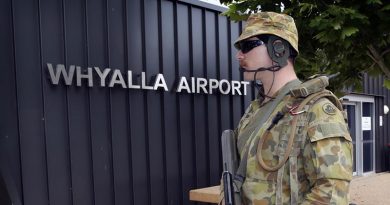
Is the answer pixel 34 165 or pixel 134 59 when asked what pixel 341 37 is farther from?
pixel 34 165

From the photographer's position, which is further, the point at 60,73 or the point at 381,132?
the point at 381,132

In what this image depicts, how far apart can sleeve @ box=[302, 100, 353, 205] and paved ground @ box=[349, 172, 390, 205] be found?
4.28m

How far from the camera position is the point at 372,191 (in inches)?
300

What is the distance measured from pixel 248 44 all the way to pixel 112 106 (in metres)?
2.87

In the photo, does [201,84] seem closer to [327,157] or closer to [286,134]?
[286,134]

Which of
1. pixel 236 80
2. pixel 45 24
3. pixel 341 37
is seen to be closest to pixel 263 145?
pixel 341 37

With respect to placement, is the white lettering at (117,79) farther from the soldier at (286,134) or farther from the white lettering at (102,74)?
the soldier at (286,134)

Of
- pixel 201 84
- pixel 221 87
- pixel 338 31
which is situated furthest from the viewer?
pixel 221 87

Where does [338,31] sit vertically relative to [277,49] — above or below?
above

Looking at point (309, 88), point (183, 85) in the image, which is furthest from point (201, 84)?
Answer: point (309, 88)

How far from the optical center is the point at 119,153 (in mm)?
4652

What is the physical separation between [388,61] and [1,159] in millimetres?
3729

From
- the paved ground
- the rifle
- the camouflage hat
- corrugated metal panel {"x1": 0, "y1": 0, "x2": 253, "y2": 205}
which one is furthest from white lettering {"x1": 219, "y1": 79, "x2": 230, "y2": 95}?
the camouflage hat

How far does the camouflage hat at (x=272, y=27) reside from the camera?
6.34 feet
